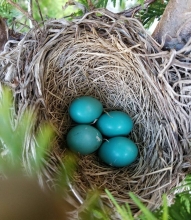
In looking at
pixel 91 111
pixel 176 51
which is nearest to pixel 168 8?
pixel 176 51

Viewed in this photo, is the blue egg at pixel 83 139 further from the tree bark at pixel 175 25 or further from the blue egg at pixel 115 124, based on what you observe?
the tree bark at pixel 175 25

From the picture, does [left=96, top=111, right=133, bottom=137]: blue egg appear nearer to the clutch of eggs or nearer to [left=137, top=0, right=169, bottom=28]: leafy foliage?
the clutch of eggs

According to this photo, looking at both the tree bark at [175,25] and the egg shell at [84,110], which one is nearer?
the tree bark at [175,25]

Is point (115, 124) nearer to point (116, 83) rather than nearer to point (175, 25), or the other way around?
point (116, 83)

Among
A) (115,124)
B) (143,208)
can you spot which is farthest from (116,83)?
(143,208)

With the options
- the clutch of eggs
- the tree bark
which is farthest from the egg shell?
the tree bark

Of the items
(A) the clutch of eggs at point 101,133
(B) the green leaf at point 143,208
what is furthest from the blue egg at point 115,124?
(B) the green leaf at point 143,208

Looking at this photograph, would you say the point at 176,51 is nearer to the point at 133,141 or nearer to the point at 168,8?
the point at 168,8
